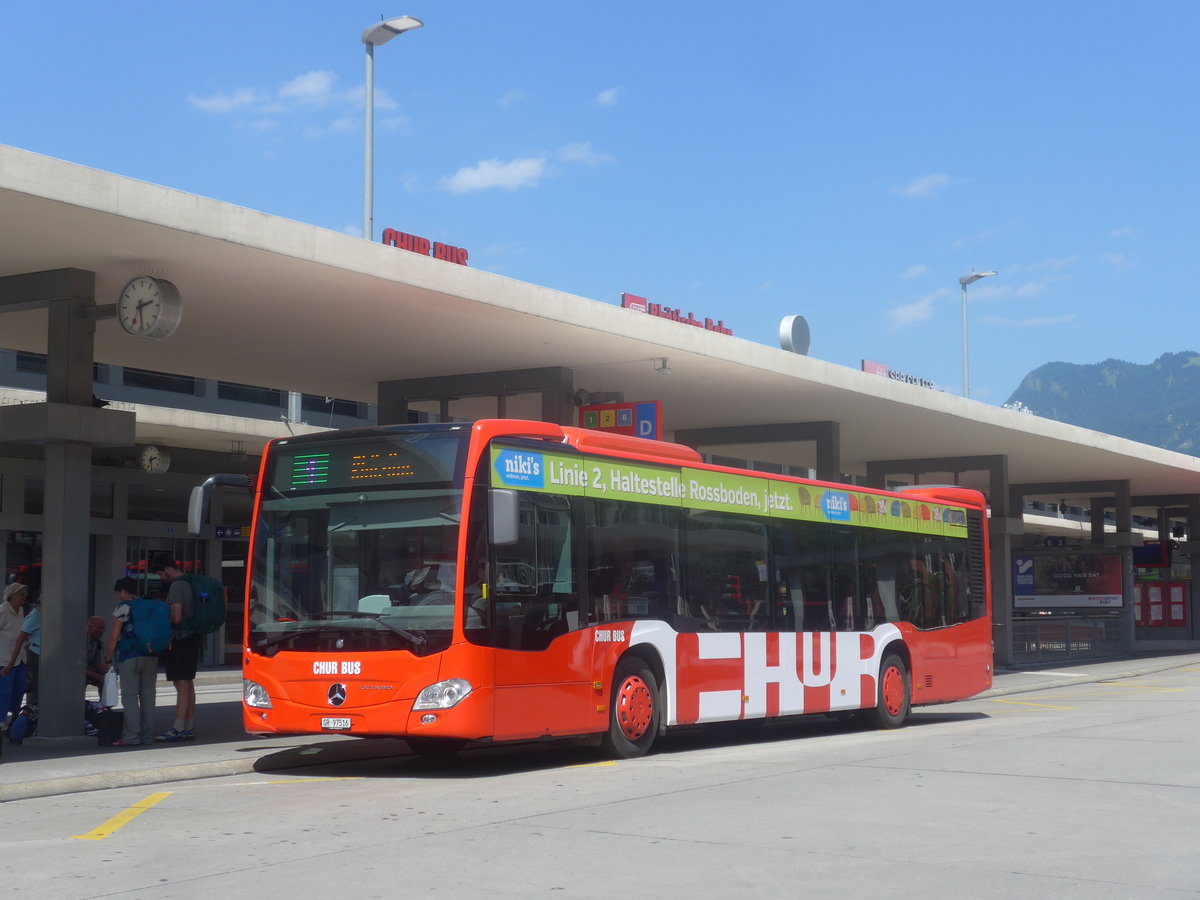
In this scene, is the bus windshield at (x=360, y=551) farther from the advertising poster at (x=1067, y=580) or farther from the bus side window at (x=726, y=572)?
the advertising poster at (x=1067, y=580)

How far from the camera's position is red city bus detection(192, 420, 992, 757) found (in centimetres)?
1198

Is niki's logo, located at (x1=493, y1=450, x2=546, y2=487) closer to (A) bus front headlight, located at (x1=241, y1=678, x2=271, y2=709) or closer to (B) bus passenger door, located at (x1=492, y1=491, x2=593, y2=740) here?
(B) bus passenger door, located at (x1=492, y1=491, x2=593, y2=740)

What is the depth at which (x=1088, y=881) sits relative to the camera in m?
7.22

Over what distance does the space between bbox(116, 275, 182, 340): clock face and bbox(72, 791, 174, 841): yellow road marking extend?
524cm

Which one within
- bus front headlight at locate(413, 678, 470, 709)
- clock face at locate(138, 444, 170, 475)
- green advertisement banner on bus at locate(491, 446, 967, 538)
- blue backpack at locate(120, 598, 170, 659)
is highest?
clock face at locate(138, 444, 170, 475)

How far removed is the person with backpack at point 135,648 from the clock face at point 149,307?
2.52 meters

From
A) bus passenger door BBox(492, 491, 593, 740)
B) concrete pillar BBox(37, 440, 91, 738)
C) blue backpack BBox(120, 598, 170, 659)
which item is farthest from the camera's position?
concrete pillar BBox(37, 440, 91, 738)

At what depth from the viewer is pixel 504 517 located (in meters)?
12.0

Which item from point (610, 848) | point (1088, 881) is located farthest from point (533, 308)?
point (1088, 881)

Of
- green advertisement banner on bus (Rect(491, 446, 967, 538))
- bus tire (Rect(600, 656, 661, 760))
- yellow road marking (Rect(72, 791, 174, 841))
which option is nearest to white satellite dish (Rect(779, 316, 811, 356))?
green advertisement banner on bus (Rect(491, 446, 967, 538))

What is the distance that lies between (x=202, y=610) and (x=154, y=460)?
14209mm

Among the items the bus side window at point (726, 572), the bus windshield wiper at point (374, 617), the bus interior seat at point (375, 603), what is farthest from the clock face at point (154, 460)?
the bus interior seat at point (375, 603)

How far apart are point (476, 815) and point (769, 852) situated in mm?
2335

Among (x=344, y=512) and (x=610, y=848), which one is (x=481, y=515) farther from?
(x=610, y=848)
